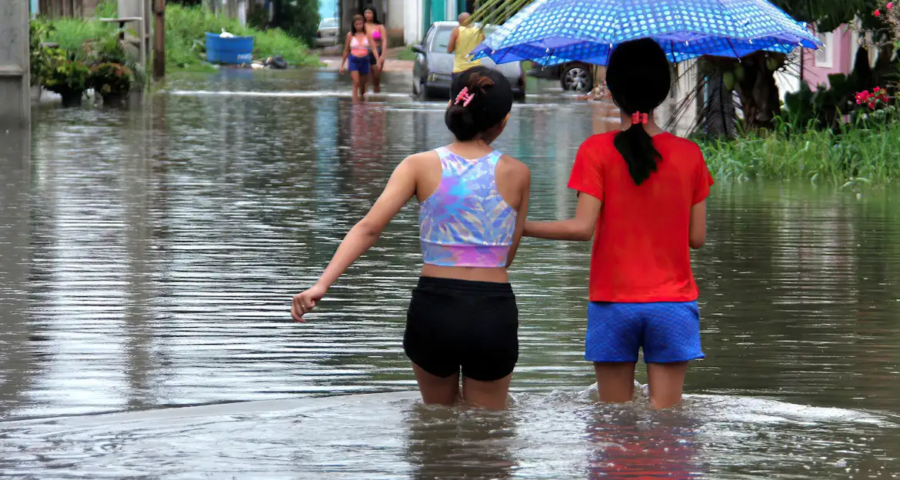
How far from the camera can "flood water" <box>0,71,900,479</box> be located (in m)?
5.05

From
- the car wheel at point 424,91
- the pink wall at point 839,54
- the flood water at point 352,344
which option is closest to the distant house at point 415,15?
the car wheel at point 424,91

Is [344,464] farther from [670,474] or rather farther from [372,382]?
[372,382]

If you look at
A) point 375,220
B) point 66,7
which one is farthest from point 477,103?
point 66,7

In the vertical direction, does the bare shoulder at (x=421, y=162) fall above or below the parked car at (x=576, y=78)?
above

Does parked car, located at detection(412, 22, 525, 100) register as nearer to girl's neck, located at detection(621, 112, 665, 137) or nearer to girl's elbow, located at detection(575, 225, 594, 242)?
girl's neck, located at detection(621, 112, 665, 137)

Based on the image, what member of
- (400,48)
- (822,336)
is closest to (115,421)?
(822,336)

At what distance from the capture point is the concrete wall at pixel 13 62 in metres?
18.5

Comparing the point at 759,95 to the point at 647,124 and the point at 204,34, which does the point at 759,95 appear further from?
the point at 204,34

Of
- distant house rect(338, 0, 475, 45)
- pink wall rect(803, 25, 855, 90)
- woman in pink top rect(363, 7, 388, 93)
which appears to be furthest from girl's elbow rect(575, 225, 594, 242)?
distant house rect(338, 0, 475, 45)

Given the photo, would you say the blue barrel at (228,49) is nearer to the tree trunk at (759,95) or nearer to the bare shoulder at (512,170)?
the tree trunk at (759,95)

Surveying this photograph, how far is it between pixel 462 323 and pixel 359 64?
22.7 meters

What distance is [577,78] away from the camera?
31.8m

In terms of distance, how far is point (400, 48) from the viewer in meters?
56.6

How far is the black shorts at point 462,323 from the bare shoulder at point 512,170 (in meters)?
0.32
